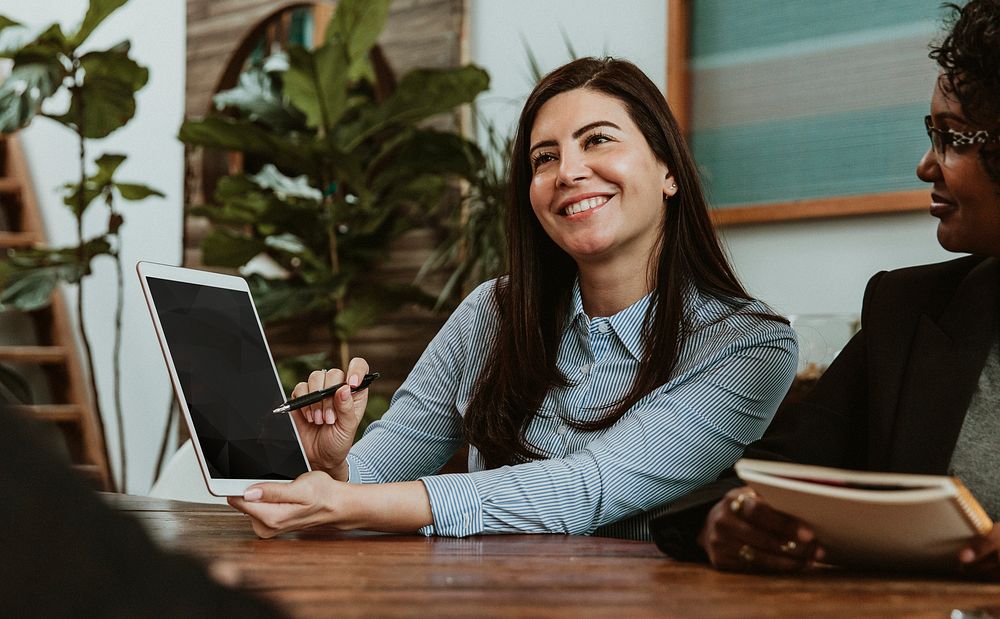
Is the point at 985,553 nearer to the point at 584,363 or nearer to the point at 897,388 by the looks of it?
the point at 897,388

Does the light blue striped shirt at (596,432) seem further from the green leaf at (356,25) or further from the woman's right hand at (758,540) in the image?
the green leaf at (356,25)

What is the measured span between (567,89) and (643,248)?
0.30 meters

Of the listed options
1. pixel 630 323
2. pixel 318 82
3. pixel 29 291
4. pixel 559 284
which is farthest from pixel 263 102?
pixel 630 323

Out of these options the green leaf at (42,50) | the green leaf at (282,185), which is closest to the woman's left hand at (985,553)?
the green leaf at (282,185)

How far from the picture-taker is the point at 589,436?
1.68m

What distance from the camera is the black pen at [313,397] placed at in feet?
4.67

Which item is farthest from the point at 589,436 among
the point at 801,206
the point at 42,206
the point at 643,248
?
→ the point at 42,206

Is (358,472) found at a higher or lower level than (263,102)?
lower

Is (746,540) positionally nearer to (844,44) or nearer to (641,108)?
(641,108)

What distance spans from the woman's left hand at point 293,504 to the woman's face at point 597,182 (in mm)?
658

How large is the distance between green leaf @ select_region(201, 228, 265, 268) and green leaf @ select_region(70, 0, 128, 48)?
2.47ft

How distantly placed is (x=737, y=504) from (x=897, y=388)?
375mm

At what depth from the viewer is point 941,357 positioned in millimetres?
1331

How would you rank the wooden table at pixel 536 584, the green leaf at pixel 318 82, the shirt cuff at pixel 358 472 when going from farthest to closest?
the green leaf at pixel 318 82, the shirt cuff at pixel 358 472, the wooden table at pixel 536 584
